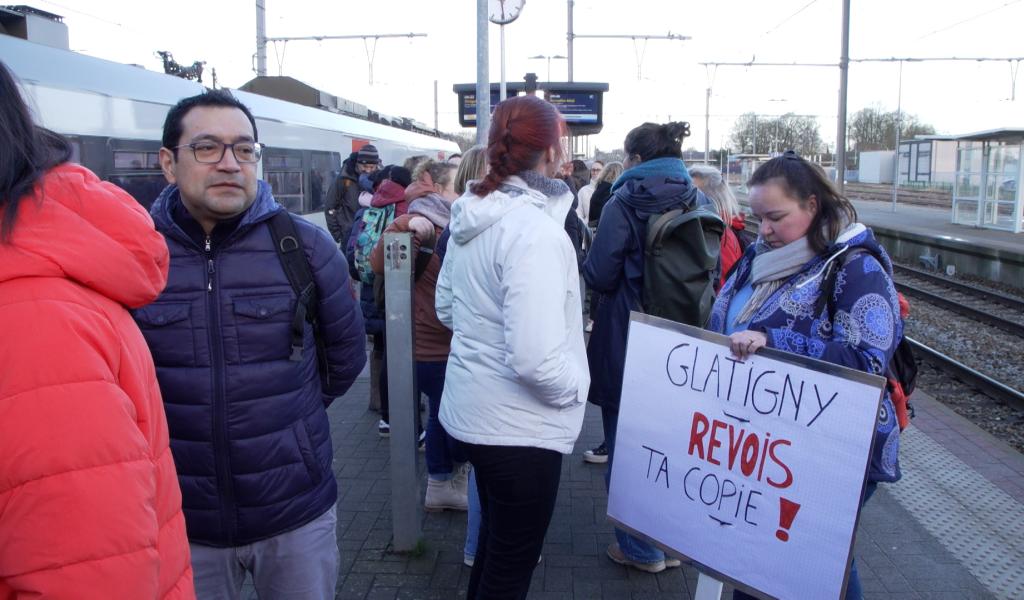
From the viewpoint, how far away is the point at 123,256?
1.34 metres

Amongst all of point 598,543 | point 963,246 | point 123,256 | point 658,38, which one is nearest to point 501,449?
point 123,256

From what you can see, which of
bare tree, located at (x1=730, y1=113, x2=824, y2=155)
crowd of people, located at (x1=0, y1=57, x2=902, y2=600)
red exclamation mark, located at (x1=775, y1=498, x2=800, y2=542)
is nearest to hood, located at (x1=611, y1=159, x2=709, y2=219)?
crowd of people, located at (x1=0, y1=57, x2=902, y2=600)

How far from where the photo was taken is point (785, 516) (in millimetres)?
2434

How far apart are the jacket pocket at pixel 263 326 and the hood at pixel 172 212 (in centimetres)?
20

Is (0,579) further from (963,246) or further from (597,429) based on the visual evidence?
(963,246)

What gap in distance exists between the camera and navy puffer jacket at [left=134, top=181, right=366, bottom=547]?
2.13 metres

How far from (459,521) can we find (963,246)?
1553cm

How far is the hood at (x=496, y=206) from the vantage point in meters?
2.50

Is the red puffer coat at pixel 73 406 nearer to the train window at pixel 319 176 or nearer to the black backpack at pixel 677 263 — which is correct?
the black backpack at pixel 677 263

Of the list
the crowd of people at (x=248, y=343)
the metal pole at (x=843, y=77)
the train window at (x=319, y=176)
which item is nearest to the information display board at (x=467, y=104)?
the train window at (x=319, y=176)

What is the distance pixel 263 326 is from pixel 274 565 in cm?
66

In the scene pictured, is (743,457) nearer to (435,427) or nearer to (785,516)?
(785,516)

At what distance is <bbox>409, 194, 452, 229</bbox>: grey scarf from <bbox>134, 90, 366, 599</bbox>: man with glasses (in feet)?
5.68

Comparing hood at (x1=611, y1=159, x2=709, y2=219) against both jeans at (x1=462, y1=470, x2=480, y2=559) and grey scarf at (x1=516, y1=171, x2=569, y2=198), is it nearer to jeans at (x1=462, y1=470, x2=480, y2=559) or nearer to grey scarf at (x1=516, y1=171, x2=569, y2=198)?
grey scarf at (x1=516, y1=171, x2=569, y2=198)
